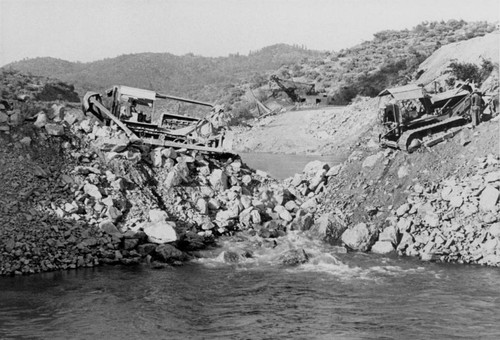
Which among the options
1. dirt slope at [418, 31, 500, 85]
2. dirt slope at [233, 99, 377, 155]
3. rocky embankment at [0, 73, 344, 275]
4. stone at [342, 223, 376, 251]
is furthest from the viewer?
dirt slope at [233, 99, 377, 155]

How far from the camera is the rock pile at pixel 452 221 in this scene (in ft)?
44.2

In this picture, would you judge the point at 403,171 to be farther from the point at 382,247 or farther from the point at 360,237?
the point at 382,247

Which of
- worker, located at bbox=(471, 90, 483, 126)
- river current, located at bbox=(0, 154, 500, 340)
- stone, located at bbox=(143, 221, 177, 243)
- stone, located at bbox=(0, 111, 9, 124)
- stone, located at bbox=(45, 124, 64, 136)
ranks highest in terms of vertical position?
worker, located at bbox=(471, 90, 483, 126)

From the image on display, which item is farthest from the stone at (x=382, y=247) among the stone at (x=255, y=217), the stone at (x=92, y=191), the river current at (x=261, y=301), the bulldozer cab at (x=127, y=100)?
the bulldozer cab at (x=127, y=100)

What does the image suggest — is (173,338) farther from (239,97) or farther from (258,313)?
(239,97)

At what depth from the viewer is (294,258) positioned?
13.6 m

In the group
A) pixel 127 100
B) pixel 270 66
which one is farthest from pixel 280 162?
pixel 270 66

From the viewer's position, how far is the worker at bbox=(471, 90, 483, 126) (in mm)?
17031

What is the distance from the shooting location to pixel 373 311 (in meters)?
10.5

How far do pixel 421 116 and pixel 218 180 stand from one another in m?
6.54

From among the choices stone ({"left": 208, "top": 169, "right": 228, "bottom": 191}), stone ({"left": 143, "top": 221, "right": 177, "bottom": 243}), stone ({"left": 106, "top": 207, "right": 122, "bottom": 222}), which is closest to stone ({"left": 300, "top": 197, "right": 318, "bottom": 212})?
stone ({"left": 208, "top": 169, "right": 228, "bottom": 191})

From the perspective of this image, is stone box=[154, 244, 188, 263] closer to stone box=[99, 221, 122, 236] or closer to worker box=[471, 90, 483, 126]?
stone box=[99, 221, 122, 236]

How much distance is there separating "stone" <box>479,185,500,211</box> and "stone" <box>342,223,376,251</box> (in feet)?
8.68

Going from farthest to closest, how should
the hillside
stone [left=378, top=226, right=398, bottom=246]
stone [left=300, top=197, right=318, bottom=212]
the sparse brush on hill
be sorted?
the hillside → the sparse brush on hill → stone [left=300, top=197, right=318, bottom=212] → stone [left=378, top=226, right=398, bottom=246]
